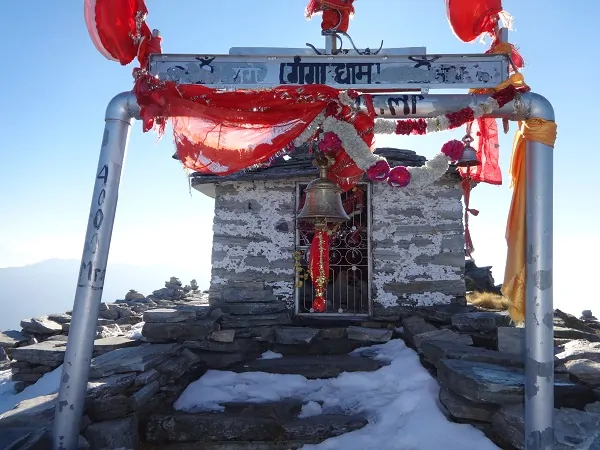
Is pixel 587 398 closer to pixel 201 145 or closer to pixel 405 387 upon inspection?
pixel 405 387

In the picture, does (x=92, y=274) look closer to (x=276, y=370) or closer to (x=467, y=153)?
(x=276, y=370)

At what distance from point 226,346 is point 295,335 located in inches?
43.1

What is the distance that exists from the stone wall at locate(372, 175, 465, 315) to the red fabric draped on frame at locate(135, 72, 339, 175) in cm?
452

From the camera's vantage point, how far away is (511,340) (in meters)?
5.38

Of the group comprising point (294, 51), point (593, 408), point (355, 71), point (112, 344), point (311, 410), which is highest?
point (294, 51)

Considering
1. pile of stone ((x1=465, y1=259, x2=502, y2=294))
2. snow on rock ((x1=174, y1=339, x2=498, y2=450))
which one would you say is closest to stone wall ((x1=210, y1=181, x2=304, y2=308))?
snow on rock ((x1=174, y1=339, x2=498, y2=450))

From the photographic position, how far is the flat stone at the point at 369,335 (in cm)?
730

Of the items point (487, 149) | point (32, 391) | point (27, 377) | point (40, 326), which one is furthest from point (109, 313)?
point (487, 149)

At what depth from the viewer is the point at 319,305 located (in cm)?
510

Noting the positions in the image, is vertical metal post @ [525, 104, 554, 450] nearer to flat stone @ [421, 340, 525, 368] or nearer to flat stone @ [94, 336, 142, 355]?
flat stone @ [421, 340, 525, 368]

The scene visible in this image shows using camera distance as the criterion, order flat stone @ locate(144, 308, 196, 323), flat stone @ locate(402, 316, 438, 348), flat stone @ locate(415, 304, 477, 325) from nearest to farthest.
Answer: flat stone @ locate(144, 308, 196, 323) < flat stone @ locate(402, 316, 438, 348) < flat stone @ locate(415, 304, 477, 325)

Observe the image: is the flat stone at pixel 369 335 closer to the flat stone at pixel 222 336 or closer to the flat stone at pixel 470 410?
the flat stone at pixel 222 336

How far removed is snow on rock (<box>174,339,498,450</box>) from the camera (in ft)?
14.0

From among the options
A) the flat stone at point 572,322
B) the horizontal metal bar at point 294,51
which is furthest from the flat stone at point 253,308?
the flat stone at point 572,322
